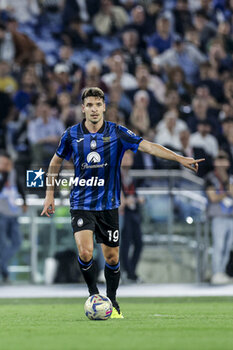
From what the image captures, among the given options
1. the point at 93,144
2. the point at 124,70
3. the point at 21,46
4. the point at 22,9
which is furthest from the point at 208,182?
the point at 22,9

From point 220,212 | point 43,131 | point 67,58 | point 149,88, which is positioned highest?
point 67,58

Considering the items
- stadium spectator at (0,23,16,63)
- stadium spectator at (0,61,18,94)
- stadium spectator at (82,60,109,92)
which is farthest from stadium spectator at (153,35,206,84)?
stadium spectator at (0,61,18,94)

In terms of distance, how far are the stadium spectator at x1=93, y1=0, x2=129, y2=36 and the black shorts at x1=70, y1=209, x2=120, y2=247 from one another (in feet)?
37.8

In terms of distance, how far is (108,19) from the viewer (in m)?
17.7

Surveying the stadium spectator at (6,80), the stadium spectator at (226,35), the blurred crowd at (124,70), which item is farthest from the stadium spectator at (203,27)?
the stadium spectator at (6,80)

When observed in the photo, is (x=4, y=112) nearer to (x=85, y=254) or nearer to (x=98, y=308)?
(x=85, y=254)

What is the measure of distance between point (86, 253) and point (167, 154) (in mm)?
1097

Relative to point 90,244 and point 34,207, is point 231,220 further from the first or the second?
point 90,244

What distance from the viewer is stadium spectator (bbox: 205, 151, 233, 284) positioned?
12.2 meters

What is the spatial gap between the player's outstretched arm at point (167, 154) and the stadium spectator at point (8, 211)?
5517mm

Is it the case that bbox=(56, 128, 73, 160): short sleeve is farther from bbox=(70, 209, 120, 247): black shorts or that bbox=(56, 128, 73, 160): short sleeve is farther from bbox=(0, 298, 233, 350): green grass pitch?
bbox=(0, 298, 233, 350): green grass pitch

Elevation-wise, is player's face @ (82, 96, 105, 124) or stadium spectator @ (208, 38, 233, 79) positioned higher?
stadium spectator @ (208, 38, 233, 79)

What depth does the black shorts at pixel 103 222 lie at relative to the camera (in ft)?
21.4

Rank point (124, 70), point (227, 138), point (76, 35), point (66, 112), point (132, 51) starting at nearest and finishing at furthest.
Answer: point (66, 112)
point (227, 138)
point (124, 70)
point (132, 51)
point (76, 35)
